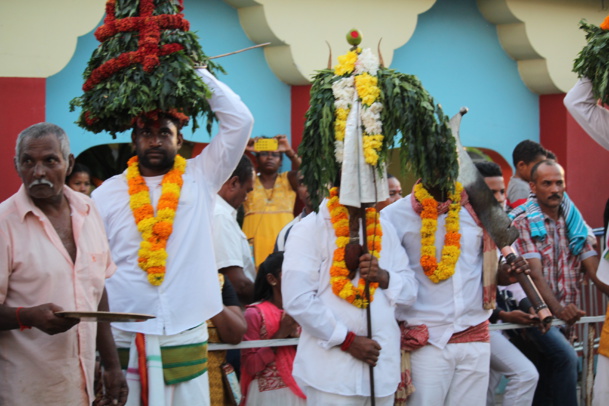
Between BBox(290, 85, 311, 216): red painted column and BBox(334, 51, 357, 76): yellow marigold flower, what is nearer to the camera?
BBox(334, 51, 357, 76): yellow marigold flower

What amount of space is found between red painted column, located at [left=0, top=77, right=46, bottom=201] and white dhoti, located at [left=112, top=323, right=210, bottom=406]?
294 centimetres

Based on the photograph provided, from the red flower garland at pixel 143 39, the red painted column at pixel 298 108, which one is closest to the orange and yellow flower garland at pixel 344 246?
the red flower garland at pixel 143 39

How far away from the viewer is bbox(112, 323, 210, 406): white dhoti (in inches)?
215

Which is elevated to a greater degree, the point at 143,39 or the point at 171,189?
the point at 143,39

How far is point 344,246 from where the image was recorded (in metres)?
5.95

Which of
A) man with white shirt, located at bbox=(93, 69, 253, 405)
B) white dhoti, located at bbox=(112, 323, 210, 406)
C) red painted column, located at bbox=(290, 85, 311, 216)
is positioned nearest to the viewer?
white dhoti, located at bbox=(112, 323, 210, 406)

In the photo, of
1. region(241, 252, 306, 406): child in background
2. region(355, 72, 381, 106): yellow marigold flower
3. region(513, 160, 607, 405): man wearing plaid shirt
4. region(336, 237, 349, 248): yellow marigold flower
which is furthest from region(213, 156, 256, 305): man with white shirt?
region(513, 160, 607, 405): man wearing plaid shirt

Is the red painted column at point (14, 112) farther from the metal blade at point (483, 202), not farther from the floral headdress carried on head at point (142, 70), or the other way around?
the metal blade at point (483, 202)

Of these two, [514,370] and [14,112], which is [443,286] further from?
[14,112]

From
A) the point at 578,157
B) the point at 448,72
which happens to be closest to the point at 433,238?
the point at 448,72

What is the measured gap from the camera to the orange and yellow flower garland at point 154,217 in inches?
220

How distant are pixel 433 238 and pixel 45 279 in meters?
2.75

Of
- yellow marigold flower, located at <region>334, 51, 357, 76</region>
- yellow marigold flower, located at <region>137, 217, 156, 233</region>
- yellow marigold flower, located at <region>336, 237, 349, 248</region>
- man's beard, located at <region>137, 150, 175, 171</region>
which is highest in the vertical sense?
yellow marigold flower, located at <region>334, 51, 357, 76</region>

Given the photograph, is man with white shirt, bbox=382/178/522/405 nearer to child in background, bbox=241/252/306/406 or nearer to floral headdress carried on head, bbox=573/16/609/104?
child in background, bbox=241/252/306/406
